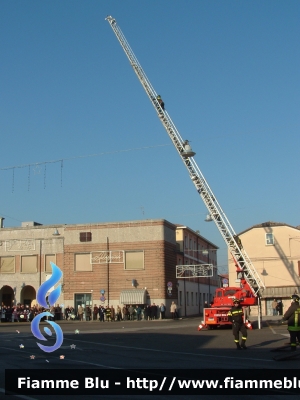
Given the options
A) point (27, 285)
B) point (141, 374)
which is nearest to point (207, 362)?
point (141, 374)

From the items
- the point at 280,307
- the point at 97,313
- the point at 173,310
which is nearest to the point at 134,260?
the point at 97,313

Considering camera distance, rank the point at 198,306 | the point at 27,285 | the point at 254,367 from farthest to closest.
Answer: the point at 198,306 → the point at 27,285 → the point at 254,367

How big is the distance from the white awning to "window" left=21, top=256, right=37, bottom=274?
9.85 metres

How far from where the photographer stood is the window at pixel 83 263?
5216cm

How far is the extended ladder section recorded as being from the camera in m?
36.3

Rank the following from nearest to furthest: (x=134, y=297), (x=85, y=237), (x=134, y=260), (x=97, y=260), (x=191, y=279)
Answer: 1. (x=134, y=297)
2. (x=134, y=260)
3. (x=97, y=260)
4. (x=85, y=237)
5. (x=191, y=279)

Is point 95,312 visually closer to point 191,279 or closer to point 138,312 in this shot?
point 138,312

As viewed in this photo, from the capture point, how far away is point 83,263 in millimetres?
52406

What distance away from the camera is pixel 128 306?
49.5 m

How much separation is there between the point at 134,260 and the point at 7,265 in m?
13.3

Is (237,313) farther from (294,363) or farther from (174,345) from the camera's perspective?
(294,363)

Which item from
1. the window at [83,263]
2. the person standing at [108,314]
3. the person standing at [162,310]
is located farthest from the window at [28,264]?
the person standing at [162,310]

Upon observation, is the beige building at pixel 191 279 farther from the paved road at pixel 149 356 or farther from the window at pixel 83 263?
the paved road at pixel 149 356

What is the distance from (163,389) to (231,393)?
4.12 ft
